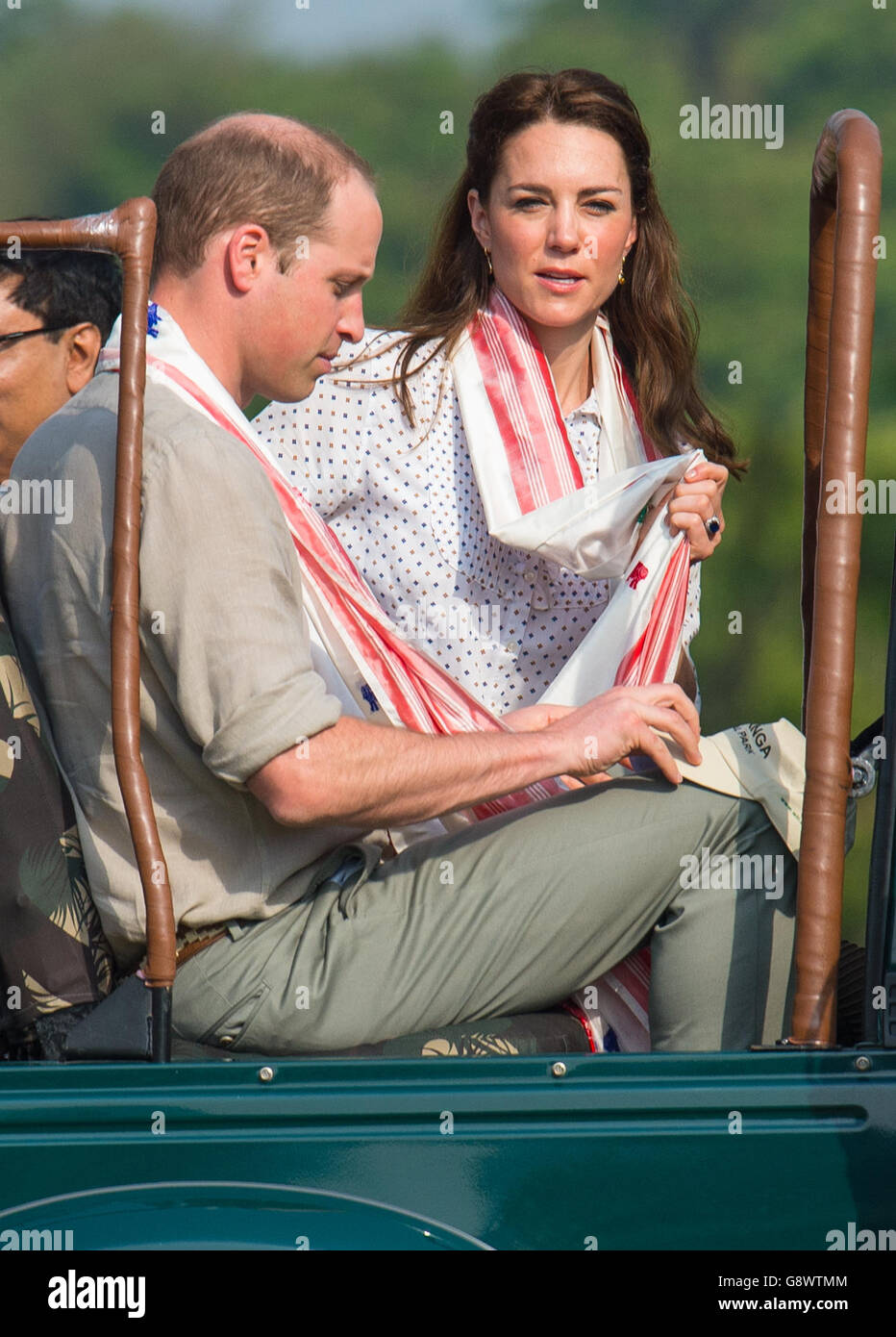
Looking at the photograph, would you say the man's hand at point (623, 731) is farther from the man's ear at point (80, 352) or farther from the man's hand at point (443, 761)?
the man's ear at point (80, 352)

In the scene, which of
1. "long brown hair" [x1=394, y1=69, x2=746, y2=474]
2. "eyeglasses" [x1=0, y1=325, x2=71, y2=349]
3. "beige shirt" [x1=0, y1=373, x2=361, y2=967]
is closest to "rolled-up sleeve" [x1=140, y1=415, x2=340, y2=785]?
"beige shirt" [x1=0, y1=373, x2=361, y2=967]

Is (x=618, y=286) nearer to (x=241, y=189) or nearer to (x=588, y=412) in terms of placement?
(x=588, y=412)

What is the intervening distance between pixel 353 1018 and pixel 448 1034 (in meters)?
0.13

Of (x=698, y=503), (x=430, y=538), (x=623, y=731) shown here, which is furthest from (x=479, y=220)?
(x=623, y=731)

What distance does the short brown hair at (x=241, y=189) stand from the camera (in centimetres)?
222

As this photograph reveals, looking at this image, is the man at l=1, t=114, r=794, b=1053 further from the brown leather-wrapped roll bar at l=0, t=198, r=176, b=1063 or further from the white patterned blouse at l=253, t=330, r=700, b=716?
the white patterned blouse at l=253, t=330, r=700, b=716

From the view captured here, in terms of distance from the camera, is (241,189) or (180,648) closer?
(180,648)

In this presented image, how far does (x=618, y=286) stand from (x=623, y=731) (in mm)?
1579

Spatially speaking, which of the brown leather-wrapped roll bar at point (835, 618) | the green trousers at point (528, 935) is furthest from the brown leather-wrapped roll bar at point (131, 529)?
the brown leather-wrapped roll bar at point (835, 618)

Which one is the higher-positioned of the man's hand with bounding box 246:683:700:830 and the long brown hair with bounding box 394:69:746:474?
the long brown hair with bounding box 394:69:746:474

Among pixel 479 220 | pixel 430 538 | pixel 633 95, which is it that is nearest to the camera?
pixel 430 538

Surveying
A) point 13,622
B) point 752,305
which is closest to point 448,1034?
point 13,622

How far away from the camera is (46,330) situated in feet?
7.52

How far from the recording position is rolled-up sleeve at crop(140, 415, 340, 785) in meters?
1.95
